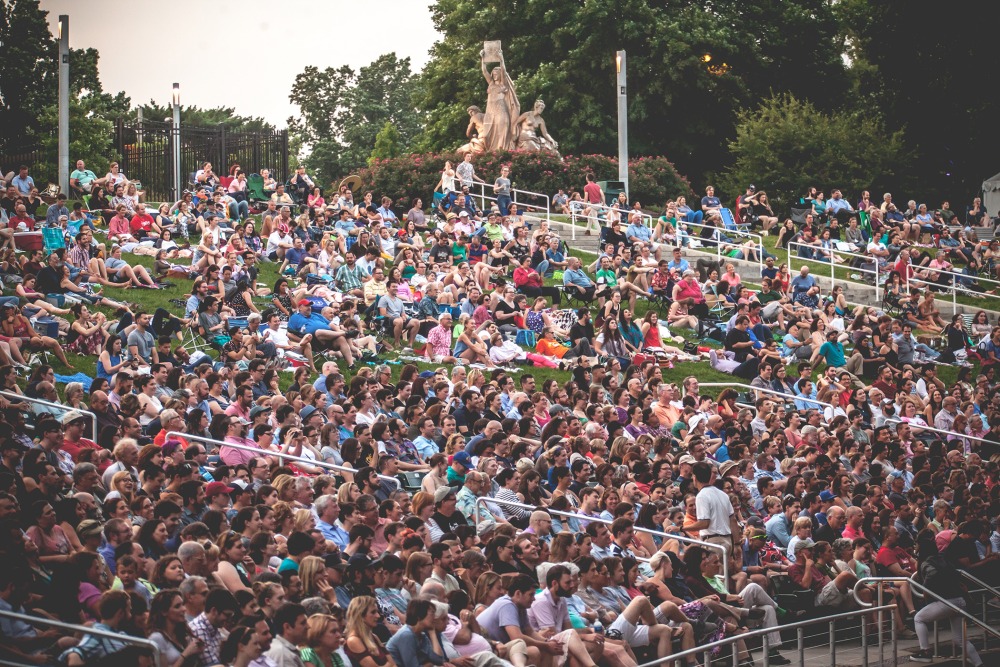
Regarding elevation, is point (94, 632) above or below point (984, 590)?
above

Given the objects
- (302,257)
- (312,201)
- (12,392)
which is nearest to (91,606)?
(12,392)

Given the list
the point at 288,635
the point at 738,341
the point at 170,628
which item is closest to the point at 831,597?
the point at 288,635

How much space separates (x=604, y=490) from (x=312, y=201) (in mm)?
15340

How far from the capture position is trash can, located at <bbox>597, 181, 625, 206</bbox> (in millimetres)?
31609

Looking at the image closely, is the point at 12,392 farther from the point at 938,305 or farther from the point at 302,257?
the point at 938,305

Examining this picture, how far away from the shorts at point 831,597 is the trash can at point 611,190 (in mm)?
19209

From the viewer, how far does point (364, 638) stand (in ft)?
29.1

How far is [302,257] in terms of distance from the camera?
22062 millimetres

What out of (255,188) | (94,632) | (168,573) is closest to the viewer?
(94,632)

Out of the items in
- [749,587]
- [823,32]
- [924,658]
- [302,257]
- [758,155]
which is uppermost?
[823,32]

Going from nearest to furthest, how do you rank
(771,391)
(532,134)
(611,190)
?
(771,391) → (611,190) → (532,134)

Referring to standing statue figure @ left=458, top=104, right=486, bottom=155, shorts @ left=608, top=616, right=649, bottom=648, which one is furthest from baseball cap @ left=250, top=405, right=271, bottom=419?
standing statue figure @ left=458, top=104, right=486, bottom=155

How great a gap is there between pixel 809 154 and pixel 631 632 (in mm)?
30590

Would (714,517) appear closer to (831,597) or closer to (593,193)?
(831,597)
